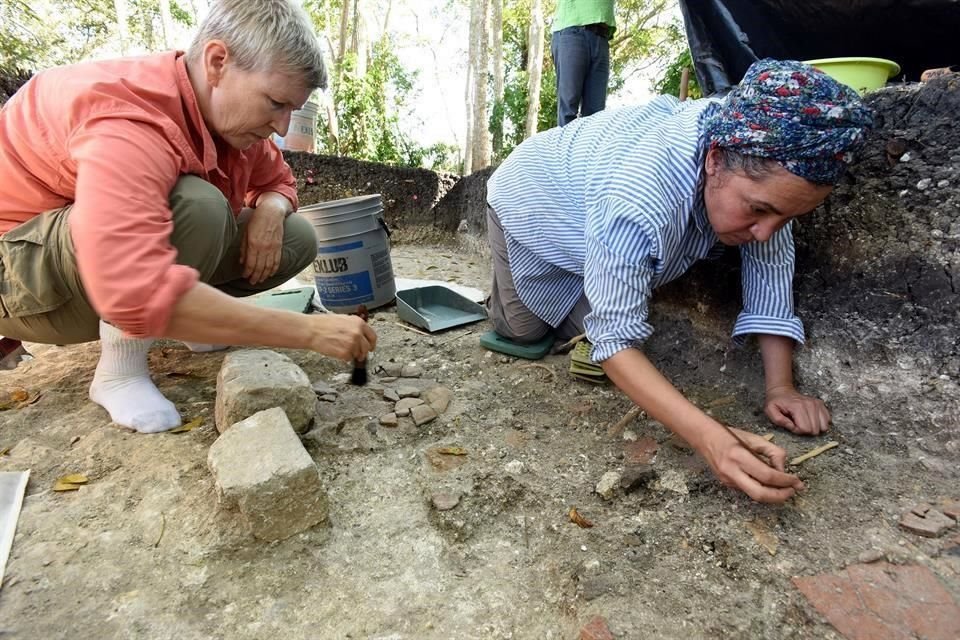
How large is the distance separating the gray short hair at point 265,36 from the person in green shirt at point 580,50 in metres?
2.83

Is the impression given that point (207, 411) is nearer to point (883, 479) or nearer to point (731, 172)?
point (731, 172)

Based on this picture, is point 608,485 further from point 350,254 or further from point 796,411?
point 350,254

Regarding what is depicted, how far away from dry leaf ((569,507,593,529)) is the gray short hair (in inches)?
47.6

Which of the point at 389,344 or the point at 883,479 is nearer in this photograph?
the point at 883,479

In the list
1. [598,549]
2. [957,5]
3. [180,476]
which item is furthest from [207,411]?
[957,5]

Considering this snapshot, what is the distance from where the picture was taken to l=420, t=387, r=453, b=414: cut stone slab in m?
1.80

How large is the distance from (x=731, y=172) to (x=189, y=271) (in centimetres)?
118

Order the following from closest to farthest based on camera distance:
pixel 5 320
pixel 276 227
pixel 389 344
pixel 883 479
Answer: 1. pixel 883 479
2. pixel 5 320
3. pixel 276 227
4. pixel 389 344

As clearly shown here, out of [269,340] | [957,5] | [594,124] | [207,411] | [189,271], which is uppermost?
[957,5]

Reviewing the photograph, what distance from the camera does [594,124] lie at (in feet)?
5.58

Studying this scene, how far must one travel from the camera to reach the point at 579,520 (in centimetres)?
127

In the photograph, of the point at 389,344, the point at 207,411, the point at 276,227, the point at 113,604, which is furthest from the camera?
the point at 389,344

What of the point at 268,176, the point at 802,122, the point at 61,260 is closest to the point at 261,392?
the point at 61,260

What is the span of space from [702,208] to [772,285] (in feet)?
1.21
